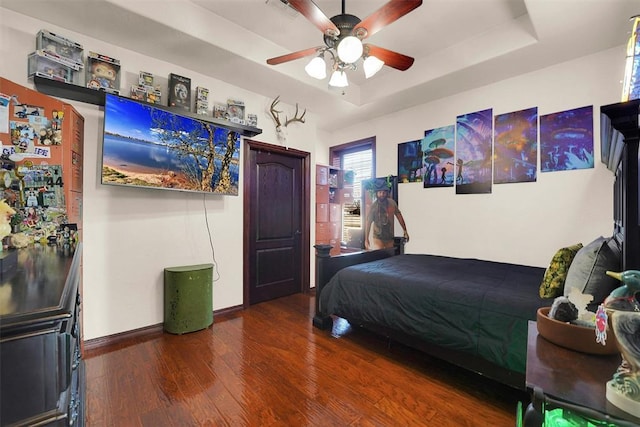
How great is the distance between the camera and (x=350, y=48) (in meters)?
1.74

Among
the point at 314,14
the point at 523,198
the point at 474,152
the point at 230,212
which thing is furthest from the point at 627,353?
the point at 230,212

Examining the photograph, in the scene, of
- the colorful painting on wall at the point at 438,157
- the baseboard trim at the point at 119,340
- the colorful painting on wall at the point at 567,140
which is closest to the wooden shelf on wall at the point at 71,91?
the baseboard trim at the point at 119,340

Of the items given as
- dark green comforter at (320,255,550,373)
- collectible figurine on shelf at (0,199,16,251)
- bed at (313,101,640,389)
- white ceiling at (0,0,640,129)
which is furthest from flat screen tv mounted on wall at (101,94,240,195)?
dark green comforter at (320,255,550,373)

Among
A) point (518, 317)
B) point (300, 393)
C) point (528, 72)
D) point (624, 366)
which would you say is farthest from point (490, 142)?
point (300, 393)

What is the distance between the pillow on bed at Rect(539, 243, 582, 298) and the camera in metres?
1.66

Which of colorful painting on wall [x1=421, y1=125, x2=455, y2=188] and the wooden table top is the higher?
colorful painting on wall [x1=421, y1=125, x2=455, y2=188]

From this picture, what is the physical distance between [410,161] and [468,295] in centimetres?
249

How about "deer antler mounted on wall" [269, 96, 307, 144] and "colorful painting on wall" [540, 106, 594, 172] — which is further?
Result: "deer antler mounted on wall" [269, 96, 307, 144]

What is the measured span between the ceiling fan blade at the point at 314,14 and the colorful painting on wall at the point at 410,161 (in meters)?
2.41

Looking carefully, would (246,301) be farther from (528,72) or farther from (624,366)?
(528,72)

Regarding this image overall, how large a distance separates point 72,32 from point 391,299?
11.4 ft

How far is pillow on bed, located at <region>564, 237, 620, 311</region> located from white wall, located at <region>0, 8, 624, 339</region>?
1.50m

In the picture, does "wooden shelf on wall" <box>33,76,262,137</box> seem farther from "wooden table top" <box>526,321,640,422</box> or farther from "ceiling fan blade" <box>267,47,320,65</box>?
"wooden table top" <box>526,321,640,422</box>

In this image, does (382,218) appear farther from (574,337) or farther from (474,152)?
(574,337)
